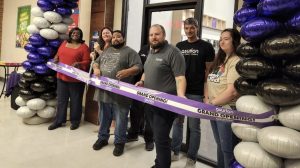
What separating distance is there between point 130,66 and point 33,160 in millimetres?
1514

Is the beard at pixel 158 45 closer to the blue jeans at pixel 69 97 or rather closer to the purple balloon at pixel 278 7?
the purple balloon at pixel 278 7

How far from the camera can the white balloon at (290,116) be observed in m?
1.66

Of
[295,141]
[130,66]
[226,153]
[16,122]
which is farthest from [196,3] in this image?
[16,122]

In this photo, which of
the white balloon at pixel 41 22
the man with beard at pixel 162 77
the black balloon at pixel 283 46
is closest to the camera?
the black balloon at pixel 283 46

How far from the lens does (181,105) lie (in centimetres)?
235

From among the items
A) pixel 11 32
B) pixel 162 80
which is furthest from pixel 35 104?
pixel 11 32

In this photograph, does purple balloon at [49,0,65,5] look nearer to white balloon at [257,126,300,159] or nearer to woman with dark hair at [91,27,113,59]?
woman with dark hair at [91,27,113,59]

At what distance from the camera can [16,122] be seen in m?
4.40

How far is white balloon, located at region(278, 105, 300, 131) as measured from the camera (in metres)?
1.66

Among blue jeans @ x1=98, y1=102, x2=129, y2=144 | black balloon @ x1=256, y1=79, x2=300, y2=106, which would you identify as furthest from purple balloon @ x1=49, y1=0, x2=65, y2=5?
black balloon @ x1=256, y1=79, x2=300, y2=106

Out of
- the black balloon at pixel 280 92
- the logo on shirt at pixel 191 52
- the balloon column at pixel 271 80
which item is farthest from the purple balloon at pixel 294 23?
the logo on shirt at pixel 191 52

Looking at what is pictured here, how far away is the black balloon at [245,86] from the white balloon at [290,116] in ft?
0.81

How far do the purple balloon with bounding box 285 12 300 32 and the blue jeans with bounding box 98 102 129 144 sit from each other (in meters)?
2.13

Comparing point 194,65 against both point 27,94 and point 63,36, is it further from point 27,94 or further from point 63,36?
point 27,94
